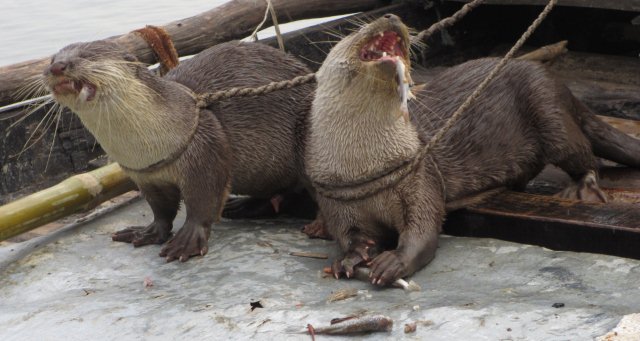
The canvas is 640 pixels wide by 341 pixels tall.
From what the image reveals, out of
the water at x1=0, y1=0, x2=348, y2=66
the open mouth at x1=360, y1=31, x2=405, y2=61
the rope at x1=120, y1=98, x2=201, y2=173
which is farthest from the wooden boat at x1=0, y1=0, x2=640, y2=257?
the water at x1=0, y1=0, x2=348, y2=66

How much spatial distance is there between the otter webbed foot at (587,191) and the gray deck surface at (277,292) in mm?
484

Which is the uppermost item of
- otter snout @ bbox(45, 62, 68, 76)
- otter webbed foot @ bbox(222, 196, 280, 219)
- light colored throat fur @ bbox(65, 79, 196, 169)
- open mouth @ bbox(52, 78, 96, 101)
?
otter snout @ bbox(45, 62, 68, 76)

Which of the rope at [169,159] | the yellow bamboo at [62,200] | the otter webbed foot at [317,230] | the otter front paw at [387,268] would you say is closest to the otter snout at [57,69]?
the rope at [169,159]

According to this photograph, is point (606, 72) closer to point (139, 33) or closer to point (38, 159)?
point (139, 33)

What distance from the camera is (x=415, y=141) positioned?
133 inches

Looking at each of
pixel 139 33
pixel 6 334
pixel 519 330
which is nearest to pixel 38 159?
pixel 139 33

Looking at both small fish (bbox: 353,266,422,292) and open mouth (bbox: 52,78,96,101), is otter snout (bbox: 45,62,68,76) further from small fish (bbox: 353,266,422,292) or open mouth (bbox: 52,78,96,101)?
small fish (bbox: 353,266,422,292)

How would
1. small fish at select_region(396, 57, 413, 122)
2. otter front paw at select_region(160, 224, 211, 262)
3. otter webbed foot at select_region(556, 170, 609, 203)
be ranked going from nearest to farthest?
small fish at select_region(396, 57, 413, 122), otter front paw at select_region(160, 224, 211, 262), otter webbed foot at select_region(556, 170, 609, 203)

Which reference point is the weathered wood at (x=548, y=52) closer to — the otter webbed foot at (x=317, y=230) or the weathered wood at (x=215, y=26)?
the weathered wood at (x=215, y=26)

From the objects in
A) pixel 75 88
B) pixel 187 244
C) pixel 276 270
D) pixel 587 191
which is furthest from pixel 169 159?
pixel 587 191

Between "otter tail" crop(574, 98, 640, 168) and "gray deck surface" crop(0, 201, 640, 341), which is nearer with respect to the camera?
"gray deck surface" crop(0, 201, 640, 341)

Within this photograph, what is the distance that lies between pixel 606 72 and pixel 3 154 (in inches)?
119

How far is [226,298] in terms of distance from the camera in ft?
10.2

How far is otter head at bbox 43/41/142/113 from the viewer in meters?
3.35
